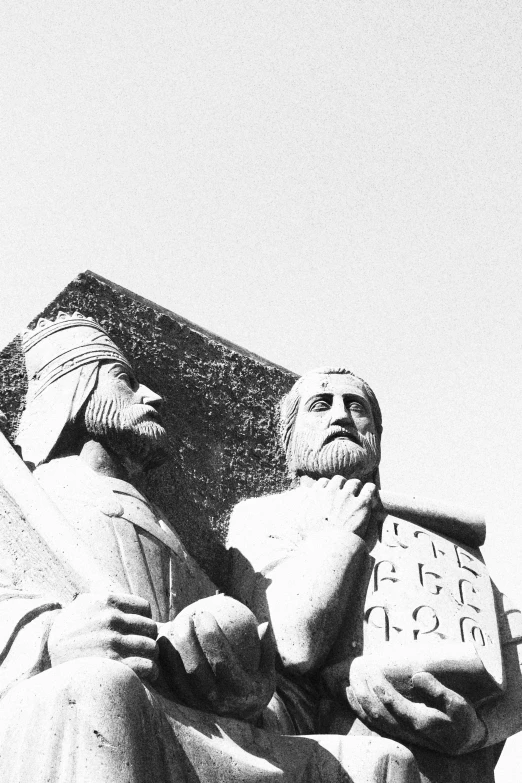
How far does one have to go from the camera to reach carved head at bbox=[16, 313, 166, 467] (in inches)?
278

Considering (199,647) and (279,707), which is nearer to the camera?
(199,647)

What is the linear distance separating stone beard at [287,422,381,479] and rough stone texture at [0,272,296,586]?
0.33m

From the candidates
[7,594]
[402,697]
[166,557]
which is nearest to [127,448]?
[166,557]

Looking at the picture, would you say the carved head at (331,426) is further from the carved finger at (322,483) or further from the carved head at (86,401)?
the carved head at (86,401)

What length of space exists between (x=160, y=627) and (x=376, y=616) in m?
1.47

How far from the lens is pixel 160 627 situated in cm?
572

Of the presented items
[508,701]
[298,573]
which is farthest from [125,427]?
[508,701]

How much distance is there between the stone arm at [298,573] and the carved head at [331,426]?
9.6 inches

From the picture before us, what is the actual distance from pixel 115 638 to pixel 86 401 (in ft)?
6.18

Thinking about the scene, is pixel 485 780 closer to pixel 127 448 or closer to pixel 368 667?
pixel 368 667

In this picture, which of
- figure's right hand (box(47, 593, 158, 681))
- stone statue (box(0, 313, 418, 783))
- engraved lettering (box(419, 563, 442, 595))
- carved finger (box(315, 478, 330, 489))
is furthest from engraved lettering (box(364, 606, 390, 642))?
figure's right hand (box(47, 593, 158, 681))

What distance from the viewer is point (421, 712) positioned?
6316 mm

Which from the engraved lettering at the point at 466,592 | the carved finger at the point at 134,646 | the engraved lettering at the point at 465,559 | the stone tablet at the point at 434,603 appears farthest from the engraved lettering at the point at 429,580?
the carved finger at the point at 134,646

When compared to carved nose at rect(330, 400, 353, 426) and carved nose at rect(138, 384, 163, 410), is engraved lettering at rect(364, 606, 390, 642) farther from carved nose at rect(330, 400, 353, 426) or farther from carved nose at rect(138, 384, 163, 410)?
carved nose at rect(138, 384, 163, 410)
